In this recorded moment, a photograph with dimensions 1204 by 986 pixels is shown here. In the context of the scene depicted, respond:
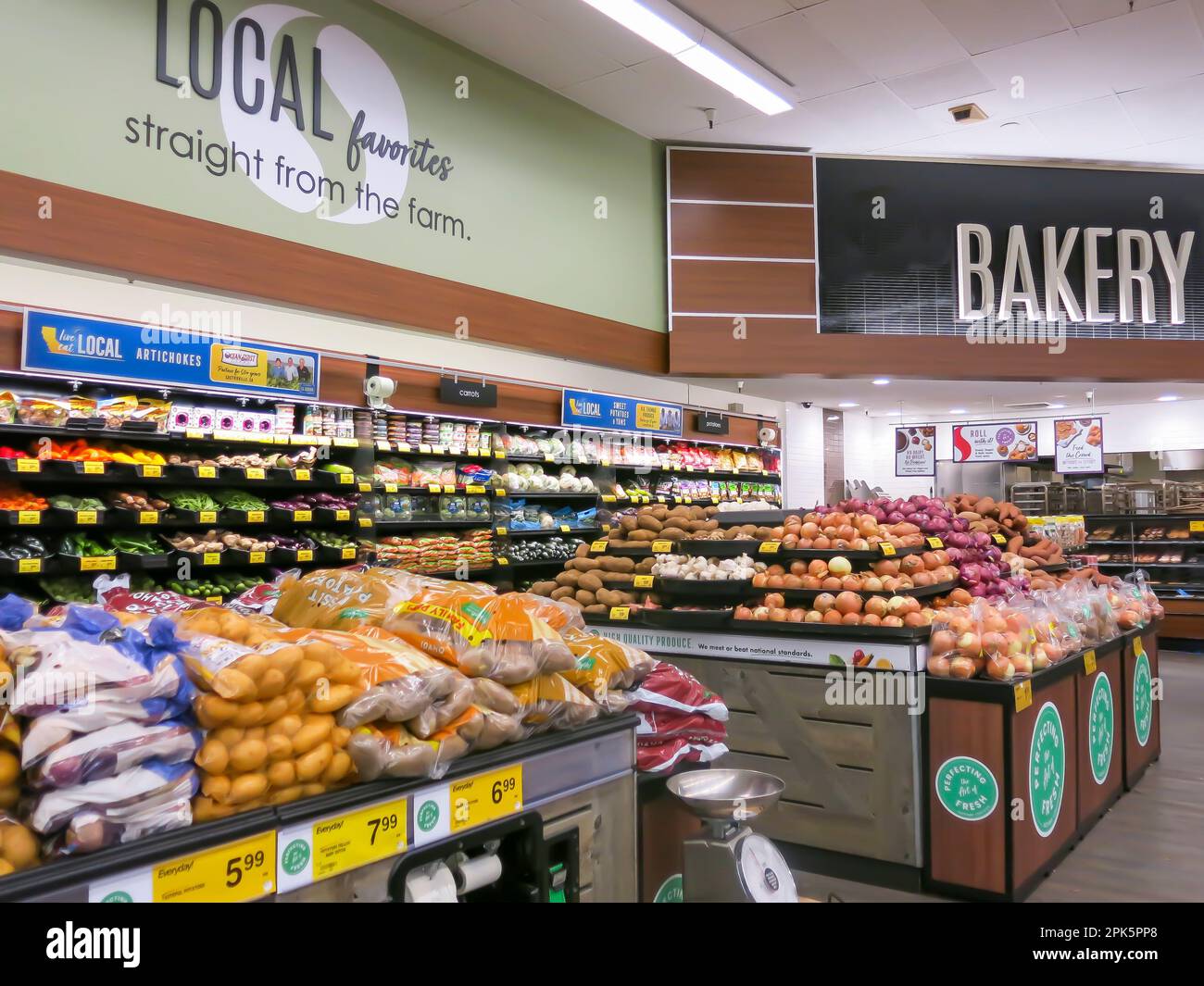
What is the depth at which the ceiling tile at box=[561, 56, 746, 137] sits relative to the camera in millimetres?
7438

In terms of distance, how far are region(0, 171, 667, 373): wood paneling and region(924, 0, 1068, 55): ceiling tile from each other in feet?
11.4

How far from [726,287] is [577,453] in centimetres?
232

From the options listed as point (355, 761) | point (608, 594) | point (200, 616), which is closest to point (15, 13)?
point (608, 594)

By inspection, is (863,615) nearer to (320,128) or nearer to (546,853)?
(546,853)

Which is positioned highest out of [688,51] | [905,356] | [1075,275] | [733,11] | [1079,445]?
[733,11]

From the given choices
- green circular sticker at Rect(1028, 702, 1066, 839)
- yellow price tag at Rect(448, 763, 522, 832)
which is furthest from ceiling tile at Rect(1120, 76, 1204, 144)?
yellow price tag at Rect(448, 763, 522, 832)

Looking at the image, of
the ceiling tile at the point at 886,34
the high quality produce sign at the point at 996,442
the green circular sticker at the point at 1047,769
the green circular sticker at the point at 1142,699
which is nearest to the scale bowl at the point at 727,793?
the green circular sticker at the point at 1047,769

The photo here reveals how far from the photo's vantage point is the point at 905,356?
9.21 m

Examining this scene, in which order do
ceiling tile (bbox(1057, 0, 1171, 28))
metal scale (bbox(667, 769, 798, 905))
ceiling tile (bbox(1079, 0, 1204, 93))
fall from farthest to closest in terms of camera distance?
1. ceiling tile (bbox(1079, 0, 1204, 93))
2. ceiling tile (bbox(1057, 0, 1171, 28))
3. metal scale (bbox(667, 769, 798, 905))

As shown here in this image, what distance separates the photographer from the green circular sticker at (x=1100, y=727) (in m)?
4.67

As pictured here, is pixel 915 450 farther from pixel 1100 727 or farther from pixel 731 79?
pixel 1100 727

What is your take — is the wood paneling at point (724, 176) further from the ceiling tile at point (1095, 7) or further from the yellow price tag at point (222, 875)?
the yellow price tag at point (222, 875)

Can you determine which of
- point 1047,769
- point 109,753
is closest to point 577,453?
point 1047,769

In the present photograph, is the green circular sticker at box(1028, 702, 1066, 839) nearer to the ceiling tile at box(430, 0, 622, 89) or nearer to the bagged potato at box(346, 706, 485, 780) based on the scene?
the bagged potato at box(346, 706, 485, 780)
